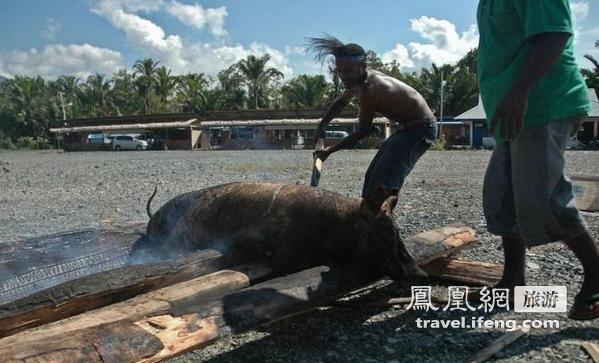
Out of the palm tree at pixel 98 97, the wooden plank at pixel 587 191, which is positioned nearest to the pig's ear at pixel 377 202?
the wooden plank at pixel 587 191

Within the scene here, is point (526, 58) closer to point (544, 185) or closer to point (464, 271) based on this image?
point (544, 185)

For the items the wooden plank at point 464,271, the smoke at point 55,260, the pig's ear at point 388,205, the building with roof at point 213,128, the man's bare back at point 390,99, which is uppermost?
the building with roof at point 213,128

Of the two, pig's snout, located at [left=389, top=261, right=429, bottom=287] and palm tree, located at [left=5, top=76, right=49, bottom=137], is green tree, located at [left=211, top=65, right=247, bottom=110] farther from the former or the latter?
pig's snout, located at [left=389, top=261, right=429, bottom=287]

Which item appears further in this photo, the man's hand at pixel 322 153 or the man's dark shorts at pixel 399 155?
the man's hand at pixel 322 153

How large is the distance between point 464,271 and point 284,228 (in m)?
1.31

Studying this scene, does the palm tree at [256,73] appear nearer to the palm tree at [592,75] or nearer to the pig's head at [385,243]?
the palm tree at [592,75]

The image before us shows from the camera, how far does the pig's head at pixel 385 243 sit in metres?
3.05

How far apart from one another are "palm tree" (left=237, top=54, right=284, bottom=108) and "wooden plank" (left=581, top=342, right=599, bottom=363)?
2083 inches

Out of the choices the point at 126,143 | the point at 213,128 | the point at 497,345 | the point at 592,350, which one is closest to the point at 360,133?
the point at 497,345

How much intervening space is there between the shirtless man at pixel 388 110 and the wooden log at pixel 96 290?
142 centimetres

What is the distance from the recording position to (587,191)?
638cm

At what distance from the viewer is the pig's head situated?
305 cm

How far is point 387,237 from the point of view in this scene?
3.05 meters

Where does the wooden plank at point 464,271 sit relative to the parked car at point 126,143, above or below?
below
